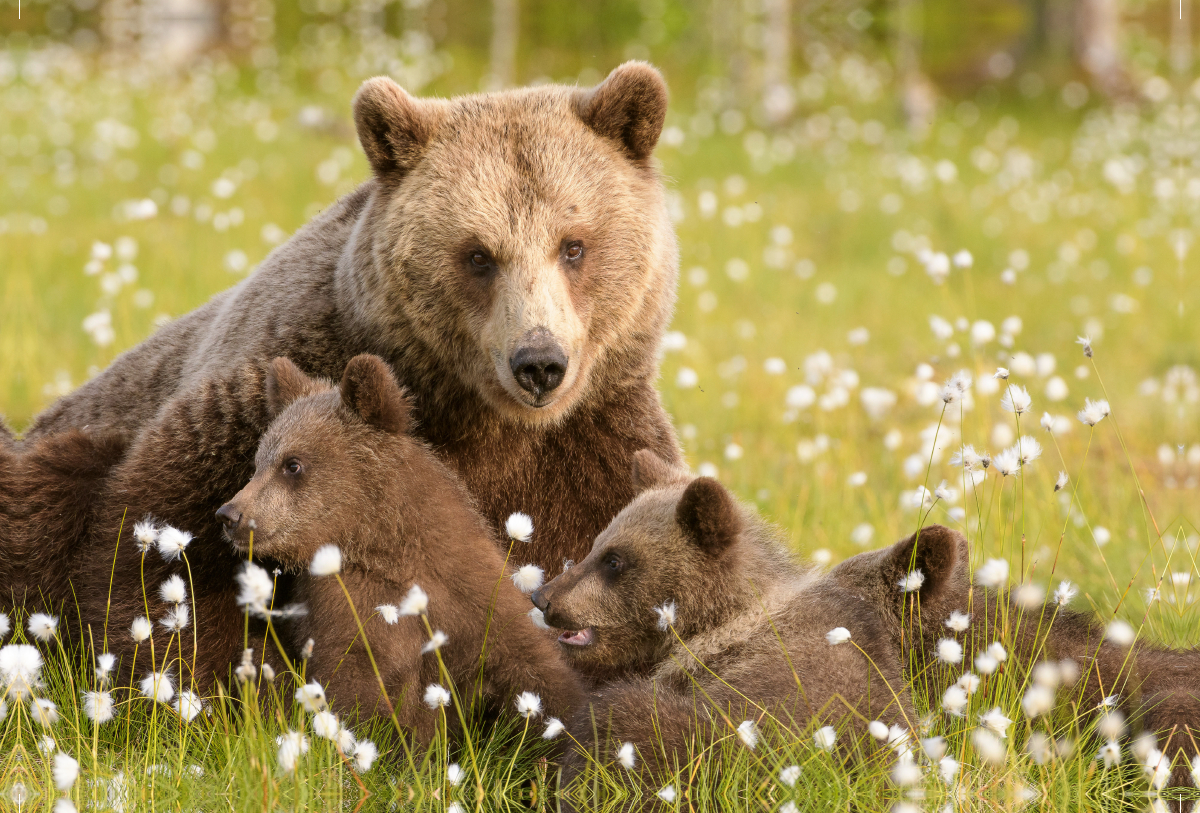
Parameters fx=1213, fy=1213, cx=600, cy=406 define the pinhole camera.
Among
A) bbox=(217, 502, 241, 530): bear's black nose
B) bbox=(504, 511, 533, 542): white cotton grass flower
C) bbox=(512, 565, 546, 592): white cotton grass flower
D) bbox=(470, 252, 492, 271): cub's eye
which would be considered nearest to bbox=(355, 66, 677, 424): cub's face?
bbox=(470, 252, 492, 271): cub's eye

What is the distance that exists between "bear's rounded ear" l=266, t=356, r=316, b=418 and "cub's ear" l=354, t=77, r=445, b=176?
959mm

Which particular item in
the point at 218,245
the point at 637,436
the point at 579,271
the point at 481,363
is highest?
the point at 579,271

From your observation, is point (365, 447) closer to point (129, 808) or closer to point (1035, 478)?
point (129, 808)

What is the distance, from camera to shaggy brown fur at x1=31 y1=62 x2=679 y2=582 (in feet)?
14.7

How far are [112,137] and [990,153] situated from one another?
11.7m

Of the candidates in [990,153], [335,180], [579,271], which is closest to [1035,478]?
[579,271]

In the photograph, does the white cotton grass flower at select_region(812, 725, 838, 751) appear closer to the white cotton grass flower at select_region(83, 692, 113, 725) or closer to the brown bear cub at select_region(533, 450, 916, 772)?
the brown bear cub at select_region(533, 450, 916, 772)

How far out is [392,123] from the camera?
4.62 meters

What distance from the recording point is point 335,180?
41.8 ft

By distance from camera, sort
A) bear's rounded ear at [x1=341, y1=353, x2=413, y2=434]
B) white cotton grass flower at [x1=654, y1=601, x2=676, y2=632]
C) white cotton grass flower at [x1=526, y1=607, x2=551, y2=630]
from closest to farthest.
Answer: white cotton grass flower at [x1=654, y1=601, x2=676, y2=632] → white cotton grass flower at [x1=526, y1=607, x2=551, y2=630] → bear's rounded ear at [x1=341, y1=353, x2=413, y2=434]

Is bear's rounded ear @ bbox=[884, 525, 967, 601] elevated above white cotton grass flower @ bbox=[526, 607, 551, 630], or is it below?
above

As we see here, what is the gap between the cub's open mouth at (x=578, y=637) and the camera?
3.86 meters

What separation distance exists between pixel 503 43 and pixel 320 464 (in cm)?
1669

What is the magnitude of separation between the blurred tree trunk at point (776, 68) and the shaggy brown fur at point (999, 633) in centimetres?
1545
